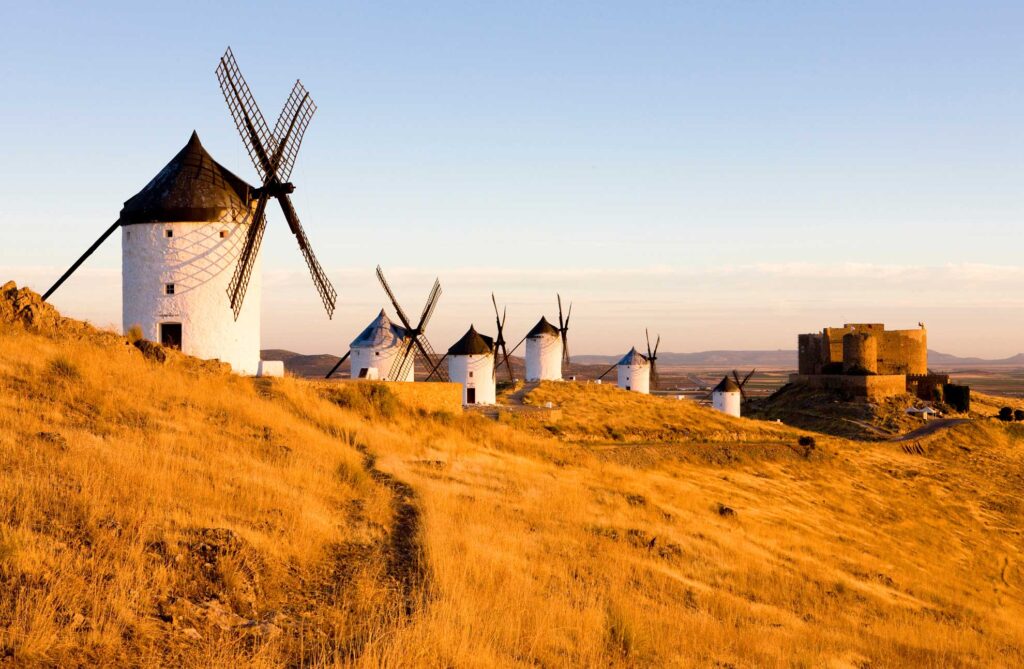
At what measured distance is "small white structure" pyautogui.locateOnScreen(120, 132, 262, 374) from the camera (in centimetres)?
2086

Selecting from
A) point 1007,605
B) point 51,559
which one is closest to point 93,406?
point 51,559

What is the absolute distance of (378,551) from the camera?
808 cm

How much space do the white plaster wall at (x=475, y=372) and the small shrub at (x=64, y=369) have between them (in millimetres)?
28246

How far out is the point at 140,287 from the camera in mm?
21000

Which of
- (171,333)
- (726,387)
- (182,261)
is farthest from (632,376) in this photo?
(182,261)

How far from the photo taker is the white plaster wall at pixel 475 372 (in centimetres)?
4038

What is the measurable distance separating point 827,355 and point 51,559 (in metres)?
56.0

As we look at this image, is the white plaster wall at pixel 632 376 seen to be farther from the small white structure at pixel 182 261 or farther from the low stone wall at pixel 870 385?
the small white structure at pixel 182 261

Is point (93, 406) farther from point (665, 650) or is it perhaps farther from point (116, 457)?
point (665, 650)

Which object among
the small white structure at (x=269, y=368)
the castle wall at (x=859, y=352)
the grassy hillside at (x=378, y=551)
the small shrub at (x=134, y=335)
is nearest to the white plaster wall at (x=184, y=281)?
the small white structure at (x=269, y=368)

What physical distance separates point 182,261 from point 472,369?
20.9m

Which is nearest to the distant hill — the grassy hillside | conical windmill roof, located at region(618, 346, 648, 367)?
conical windmill roof, located at region(618, 346, 648, 367)

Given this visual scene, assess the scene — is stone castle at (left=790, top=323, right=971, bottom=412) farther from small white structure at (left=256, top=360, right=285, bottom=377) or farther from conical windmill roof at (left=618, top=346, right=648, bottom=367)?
small white structure at (left=256, top=360, right=285, bottom=377)

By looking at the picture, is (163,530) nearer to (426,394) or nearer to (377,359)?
(426,394)
